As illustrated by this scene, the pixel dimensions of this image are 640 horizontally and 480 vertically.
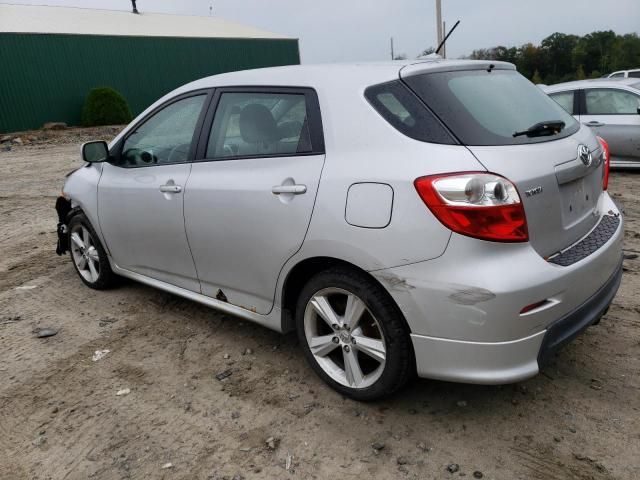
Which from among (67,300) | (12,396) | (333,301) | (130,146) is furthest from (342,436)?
(67,300)

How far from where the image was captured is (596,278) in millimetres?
2639

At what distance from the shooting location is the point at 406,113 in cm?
257

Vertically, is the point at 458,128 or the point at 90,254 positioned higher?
the point at 458,128

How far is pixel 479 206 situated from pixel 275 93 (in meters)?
1.40

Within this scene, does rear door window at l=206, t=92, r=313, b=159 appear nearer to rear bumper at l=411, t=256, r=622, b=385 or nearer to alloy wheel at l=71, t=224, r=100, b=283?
rear bumper at l=411, t=256, r=622, b=385

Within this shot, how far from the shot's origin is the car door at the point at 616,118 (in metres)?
8.32

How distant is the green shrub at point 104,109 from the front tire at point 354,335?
2276 centimetres

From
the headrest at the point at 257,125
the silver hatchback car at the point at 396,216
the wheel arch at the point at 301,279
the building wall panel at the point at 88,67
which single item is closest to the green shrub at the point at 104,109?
the building wall panel at the point at 88,67

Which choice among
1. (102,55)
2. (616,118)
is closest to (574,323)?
(616,118)

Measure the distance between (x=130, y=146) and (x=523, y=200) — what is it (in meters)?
2.91

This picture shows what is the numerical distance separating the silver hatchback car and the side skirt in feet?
0.04

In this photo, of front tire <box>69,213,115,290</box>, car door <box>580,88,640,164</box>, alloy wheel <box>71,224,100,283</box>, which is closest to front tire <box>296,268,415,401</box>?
front tire <box>69,213,115,290</box>

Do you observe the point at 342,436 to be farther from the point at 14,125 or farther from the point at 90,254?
the point at 14,125

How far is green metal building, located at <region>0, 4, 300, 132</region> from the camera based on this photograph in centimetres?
2339
